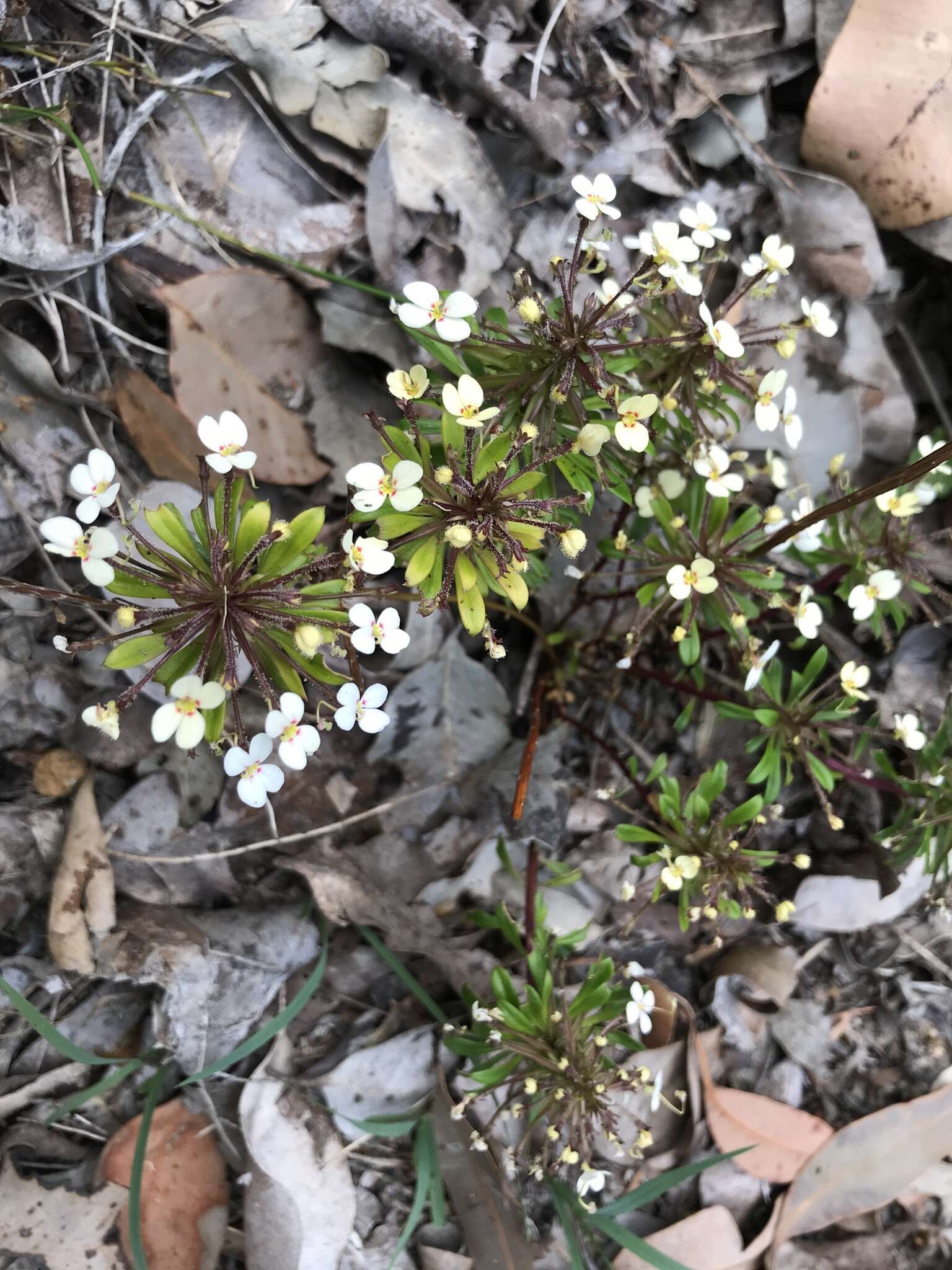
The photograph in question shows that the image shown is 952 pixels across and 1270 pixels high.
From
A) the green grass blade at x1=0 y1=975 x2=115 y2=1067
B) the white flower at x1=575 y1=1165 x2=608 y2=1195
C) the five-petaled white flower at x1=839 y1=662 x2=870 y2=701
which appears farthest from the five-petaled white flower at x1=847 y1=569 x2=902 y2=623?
the green grass blade at x1=0 y1=975 x2=115 y2=1067

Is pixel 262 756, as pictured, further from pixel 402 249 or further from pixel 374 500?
pixel 402 249

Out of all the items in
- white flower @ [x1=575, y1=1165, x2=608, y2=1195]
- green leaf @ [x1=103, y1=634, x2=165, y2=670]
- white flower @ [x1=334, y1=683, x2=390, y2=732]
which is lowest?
white flower @ [x1=575, y1=1165, x2=608, y2=1195]

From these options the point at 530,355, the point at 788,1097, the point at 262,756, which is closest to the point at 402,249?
the point at 530,355

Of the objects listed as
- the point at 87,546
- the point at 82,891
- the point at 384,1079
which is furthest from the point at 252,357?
the point at 384,1079

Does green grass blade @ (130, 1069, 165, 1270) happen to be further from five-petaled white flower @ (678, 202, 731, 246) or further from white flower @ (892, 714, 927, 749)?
five-petaled white flower @ (678, 202, 731, 246)

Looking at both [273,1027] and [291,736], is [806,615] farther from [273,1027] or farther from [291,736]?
[273,1027]
